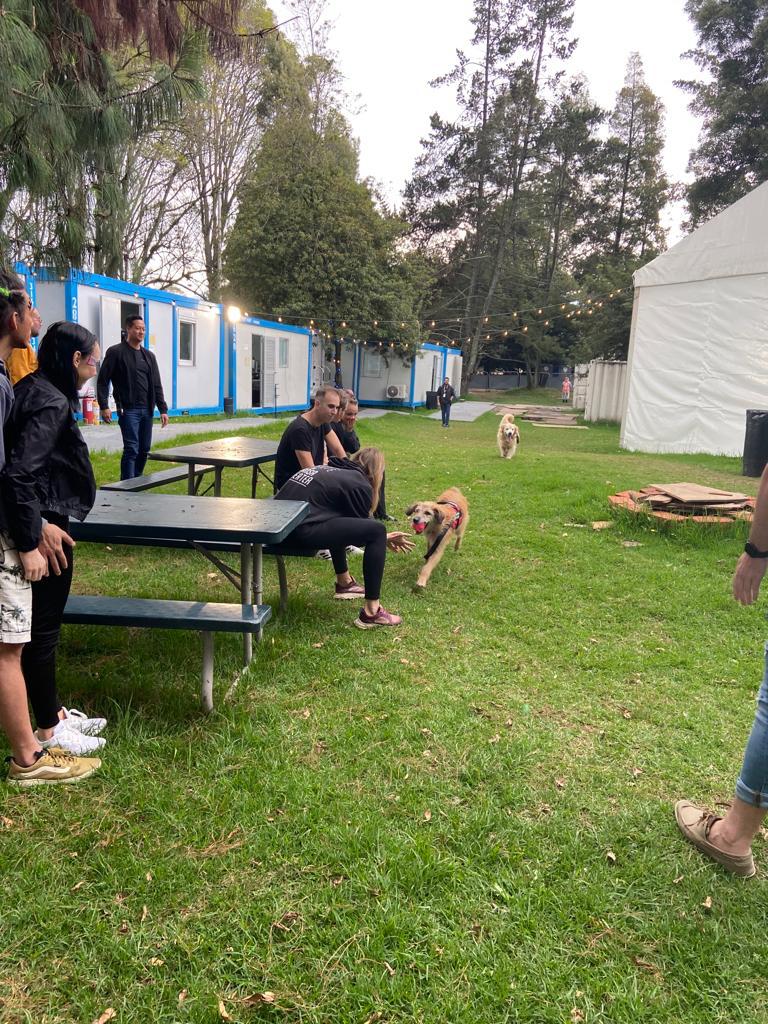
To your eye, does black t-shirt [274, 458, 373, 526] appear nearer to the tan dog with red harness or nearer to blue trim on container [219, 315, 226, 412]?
the tan dog with red harness

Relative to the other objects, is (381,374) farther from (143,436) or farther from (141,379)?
(143,436)

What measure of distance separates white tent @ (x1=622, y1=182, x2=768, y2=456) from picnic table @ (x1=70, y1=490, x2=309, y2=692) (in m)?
11.0

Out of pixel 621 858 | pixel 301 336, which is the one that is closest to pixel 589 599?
pixel 621 858

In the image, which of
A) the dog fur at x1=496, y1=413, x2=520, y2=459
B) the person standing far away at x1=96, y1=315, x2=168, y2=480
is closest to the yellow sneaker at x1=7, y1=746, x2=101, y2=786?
the person standing far away at x1=96, y1=315, x2=168, y2=480

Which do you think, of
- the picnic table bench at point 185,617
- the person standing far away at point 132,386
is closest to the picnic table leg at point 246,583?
the picnic table bench at point 185,617

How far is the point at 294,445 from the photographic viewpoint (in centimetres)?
440

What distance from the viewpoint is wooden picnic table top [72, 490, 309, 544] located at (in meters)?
2.77

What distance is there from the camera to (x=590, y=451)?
13.5 meters

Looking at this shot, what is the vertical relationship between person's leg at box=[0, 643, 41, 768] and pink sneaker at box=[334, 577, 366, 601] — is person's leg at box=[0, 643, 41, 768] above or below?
above

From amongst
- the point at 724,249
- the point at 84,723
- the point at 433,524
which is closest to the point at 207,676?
the point at 84,723

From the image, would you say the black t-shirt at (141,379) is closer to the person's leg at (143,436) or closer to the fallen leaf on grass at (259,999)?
the person's leg at (143,436)

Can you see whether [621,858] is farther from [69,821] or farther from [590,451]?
[590,451]

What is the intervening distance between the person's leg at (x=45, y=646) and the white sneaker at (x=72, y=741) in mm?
25

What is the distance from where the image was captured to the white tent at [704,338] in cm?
1134
